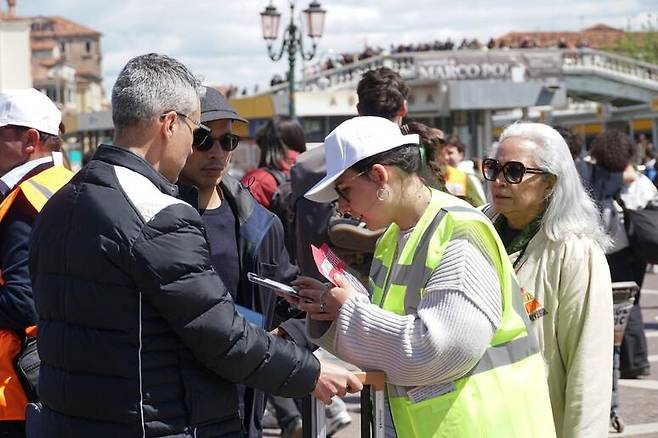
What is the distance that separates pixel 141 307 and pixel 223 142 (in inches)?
60.5

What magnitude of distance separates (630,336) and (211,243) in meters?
5.43

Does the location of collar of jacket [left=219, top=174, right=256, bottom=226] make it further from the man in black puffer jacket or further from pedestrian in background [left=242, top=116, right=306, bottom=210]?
pedestrian in background [left=242, top=116, right=306, bottom=210]

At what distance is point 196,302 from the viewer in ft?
10.6

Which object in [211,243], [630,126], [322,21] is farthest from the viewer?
[630,126]

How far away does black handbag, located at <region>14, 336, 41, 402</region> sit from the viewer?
14.8 ft

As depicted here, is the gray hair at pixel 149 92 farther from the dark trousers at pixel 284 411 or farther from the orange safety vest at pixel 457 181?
the orange safety vest at pixel 457 181

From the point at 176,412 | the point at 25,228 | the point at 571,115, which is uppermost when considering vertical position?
the point at 25,228

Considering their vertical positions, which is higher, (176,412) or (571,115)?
(176,412)

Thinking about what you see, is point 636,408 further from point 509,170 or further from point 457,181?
point 509,170

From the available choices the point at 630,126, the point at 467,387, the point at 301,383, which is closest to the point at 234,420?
the point at 301,383

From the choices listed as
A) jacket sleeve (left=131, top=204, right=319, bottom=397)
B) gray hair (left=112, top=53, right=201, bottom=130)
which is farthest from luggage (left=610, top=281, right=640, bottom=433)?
gray hair (left=112, top=53, right=201, bottom=130)

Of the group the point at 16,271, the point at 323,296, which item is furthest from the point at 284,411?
the point at 323,296

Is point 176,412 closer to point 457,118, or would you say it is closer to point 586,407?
point 586,407

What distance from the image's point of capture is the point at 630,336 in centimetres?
909
